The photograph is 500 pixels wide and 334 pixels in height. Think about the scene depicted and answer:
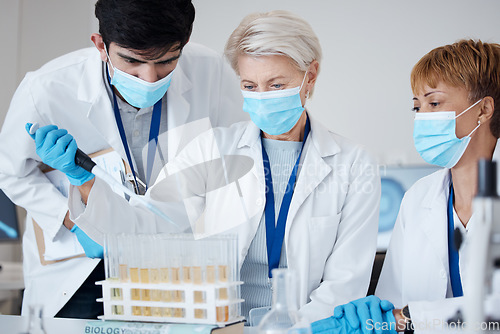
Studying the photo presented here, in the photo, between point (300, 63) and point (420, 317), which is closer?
point (420, 317)

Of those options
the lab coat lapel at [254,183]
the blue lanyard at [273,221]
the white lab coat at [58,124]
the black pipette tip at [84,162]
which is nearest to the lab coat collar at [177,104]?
the white lab coat at [58,124]

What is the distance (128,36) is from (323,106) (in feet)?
8.83

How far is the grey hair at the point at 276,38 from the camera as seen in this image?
166 centimetres

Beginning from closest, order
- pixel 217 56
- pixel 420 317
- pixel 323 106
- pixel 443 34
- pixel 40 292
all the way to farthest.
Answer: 1. pixel 420 317
2. pixel 40 292
3. pixel 217 56
4. pixel 443 34
5. pixel 323 106

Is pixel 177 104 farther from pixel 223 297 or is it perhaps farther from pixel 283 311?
pixel 283 311

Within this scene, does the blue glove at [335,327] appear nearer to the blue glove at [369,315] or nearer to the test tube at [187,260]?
the blue glove at [369,315]

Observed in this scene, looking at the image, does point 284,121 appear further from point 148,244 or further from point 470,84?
point 148,244

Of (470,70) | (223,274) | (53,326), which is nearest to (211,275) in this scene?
(223,274)

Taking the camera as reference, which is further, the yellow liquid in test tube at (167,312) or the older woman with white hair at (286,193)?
the older woman with white hair at (286,193)

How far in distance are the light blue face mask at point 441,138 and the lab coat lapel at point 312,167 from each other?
0.30m

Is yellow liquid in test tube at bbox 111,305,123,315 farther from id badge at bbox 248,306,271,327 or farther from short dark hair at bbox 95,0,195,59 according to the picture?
short dark hair at bbox 95,0,195,59

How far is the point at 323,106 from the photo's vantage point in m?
4.05

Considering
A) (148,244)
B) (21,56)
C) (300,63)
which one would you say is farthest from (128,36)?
(21,56)

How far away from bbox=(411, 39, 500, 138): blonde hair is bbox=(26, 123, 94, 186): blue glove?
1.15 metres
